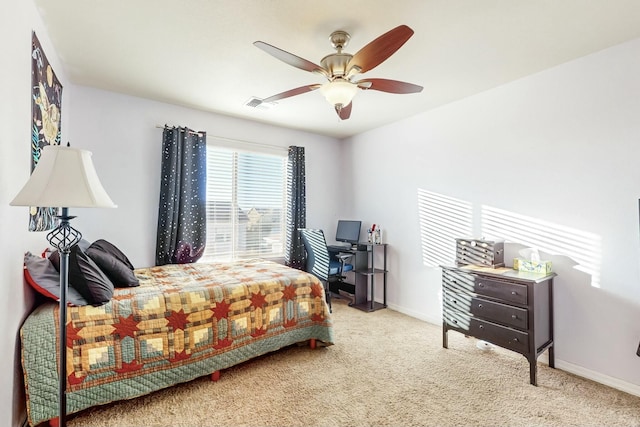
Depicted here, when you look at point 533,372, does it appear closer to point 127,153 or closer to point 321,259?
point 321,259

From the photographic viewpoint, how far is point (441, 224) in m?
3.44

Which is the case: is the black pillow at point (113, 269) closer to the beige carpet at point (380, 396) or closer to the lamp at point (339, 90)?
the beige carpet at point (380, 396)

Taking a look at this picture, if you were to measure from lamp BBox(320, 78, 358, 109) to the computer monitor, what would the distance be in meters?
2.55

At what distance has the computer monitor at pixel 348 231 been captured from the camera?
4.38 meters

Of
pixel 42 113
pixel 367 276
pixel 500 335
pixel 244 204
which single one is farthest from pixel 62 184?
pixel 367 276

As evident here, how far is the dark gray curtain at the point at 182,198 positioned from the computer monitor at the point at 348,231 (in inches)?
77.0

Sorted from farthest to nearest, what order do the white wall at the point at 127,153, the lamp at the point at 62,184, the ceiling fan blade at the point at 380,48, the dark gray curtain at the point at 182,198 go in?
1. the dark gray curtain at the point at 182,198
2. the white wall at the point at 127,153
3. the ceiling fan blade at the point at 380,48
4. the lamp at the point at 62,184

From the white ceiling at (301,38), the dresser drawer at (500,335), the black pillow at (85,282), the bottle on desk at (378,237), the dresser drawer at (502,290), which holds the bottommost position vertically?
the dresser drawer at (500,335)

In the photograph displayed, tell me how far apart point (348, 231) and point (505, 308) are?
2401mm

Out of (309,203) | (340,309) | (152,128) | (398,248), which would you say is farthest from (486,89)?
(152,128)

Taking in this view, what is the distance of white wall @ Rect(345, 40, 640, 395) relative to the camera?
7.19 ft

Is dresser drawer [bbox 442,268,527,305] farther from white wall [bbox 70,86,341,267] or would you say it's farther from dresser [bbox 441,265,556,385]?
white wall [bbox 70,86,341,267]

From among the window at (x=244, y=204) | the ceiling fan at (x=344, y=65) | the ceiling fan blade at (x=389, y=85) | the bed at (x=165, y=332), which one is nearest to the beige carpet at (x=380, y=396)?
the bed at (x=165, y=332)

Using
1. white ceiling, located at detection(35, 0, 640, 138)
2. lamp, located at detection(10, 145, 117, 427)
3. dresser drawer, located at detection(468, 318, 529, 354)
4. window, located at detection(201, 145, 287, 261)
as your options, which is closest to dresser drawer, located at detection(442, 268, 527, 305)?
dresser drawer, located at detection(468, 318, 529, 354)
